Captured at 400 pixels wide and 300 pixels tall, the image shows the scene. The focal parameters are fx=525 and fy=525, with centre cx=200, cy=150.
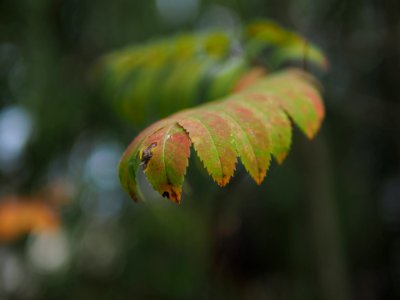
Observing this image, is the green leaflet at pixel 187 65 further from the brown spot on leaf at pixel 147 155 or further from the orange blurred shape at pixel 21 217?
the orange blurred shape at pixel 21 217

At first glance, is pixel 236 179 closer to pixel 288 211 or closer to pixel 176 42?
pixel 176 42

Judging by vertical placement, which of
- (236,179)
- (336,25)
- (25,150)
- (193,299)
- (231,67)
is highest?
(231,67)

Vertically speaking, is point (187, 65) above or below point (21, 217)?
above

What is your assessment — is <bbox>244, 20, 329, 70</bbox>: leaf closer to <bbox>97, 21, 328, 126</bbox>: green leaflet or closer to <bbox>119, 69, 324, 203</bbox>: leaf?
<bbox>97, 21, 328, 126</bbox>: green leaflet

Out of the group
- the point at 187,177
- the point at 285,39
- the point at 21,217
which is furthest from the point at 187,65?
the point at 21,217

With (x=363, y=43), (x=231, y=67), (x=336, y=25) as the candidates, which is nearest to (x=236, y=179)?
(x=231, y=67)

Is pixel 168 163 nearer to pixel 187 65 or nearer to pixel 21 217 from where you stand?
pixel 187 65
